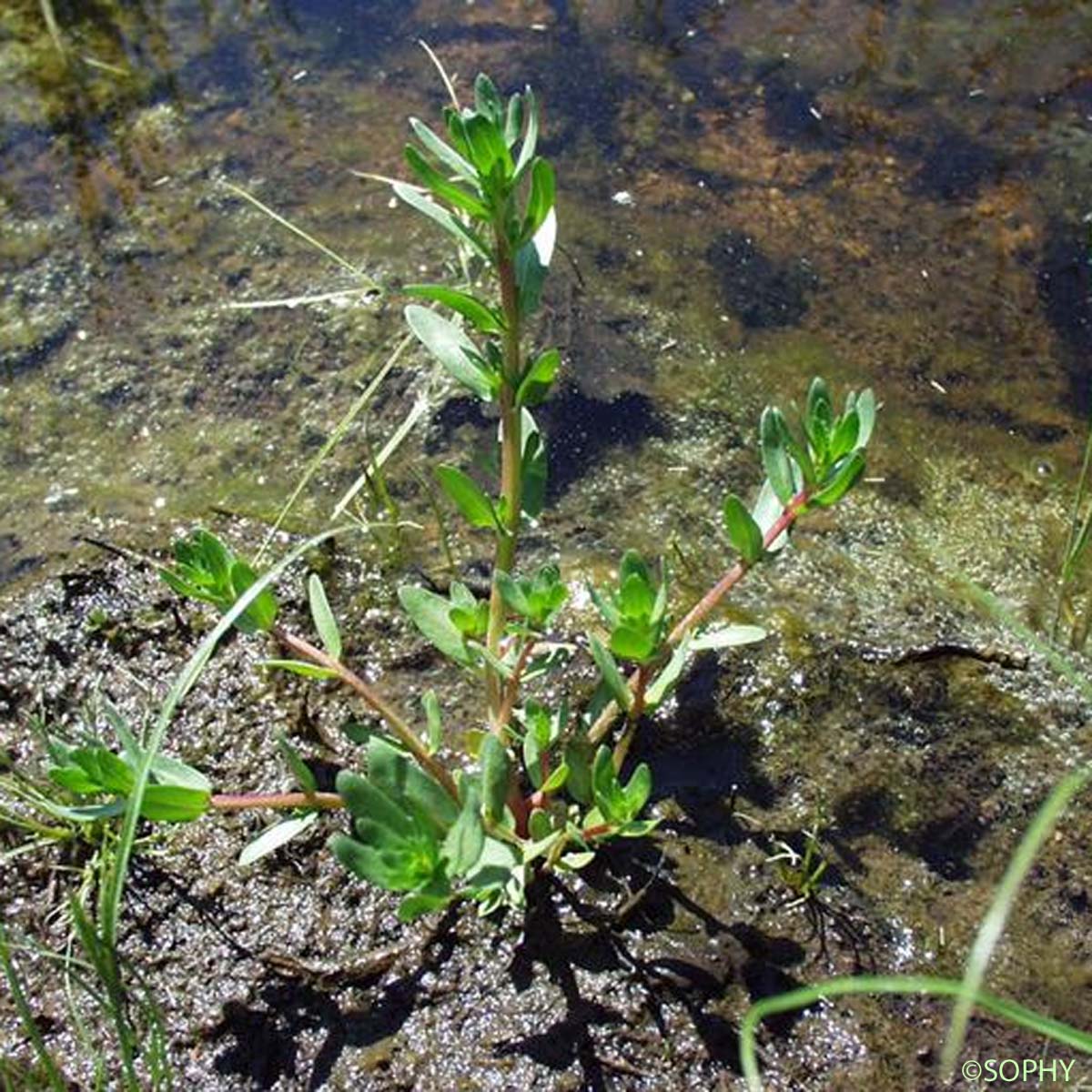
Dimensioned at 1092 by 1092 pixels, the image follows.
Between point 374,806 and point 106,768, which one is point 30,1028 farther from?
point 374,806

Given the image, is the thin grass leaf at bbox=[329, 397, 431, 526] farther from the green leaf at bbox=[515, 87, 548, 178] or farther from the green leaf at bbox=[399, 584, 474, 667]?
the green leaf at bbox=[515, 87, 548, 178]

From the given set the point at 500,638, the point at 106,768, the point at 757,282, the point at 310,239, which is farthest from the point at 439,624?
the point at 757,282

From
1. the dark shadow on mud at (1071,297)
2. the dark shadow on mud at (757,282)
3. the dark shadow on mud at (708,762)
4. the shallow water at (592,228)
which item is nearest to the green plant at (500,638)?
the dark shadow on mud at (708,762)

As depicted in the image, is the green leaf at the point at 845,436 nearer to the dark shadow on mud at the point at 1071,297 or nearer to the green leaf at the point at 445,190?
the green leaf at the point at 445,190

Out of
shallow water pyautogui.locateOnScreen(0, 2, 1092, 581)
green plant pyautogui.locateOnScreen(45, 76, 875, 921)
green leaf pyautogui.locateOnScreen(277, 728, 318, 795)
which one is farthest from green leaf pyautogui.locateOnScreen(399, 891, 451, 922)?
shallow water pyautogui.locateOnScreen(0, 2, 1092, 581)

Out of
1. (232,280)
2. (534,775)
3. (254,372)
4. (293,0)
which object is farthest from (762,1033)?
(293,0)

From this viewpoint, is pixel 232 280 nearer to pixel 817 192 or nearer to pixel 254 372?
pixel 254 372
